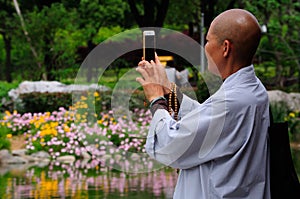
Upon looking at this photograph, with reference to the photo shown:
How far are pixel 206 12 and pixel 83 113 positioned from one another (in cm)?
1553

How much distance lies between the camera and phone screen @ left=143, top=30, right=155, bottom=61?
3012 mm

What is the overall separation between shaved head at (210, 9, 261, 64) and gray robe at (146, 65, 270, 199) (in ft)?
0.53

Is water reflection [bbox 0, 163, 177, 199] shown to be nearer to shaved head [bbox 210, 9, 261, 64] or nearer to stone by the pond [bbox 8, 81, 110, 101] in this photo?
shaved head [bbox 210, 9, 261, 64]

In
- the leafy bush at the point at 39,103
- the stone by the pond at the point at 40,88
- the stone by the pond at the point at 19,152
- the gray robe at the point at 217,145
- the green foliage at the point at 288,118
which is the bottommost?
the gray robe at the point at 217,145

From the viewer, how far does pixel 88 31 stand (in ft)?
90.6

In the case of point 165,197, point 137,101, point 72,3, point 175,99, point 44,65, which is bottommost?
point 165,197

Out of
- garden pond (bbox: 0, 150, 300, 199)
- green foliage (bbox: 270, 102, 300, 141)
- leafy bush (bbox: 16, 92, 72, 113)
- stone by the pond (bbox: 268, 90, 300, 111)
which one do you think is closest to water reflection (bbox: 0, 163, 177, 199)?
garden pond (bbox: 0, 150, 300, 199)

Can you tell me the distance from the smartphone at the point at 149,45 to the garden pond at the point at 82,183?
6.18m

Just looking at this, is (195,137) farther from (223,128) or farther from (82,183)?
(82,183)

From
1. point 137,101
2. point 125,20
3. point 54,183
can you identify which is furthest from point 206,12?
point 54,183

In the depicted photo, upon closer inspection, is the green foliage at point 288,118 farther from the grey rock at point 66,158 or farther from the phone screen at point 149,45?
the phone screen at point 149,45

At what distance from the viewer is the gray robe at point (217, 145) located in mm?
2846

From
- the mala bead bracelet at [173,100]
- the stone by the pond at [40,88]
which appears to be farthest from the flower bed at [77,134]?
the mala bead bracelet at [173,100]

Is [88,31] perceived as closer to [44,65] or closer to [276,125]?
[44,65]
